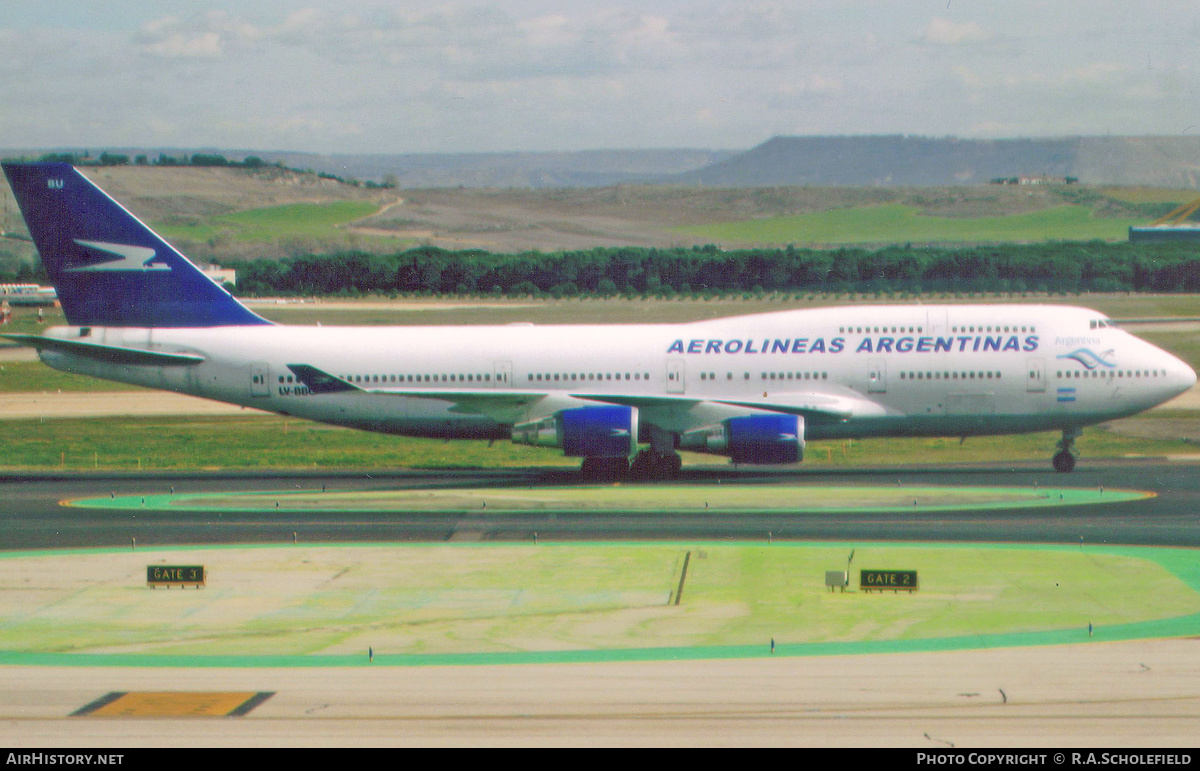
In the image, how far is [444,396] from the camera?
42.5m

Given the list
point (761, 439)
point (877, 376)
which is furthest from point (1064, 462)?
point (761, 439)

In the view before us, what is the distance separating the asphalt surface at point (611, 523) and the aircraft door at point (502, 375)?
4219mm

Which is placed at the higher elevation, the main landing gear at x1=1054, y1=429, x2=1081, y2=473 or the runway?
the main landing gear at x1=1054, y1=429, x2=1081, y2=473

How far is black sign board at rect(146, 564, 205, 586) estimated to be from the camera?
2736 cm

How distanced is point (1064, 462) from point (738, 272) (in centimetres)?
8408

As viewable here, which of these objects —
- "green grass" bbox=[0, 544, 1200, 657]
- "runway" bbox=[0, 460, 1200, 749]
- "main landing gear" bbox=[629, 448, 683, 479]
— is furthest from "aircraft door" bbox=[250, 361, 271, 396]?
"runway" bbox=[0, 460, 1200, 749]

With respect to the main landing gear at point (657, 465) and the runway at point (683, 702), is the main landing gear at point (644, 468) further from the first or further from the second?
the runway at point (683, 702)

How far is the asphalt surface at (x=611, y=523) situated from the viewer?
32.9 metres

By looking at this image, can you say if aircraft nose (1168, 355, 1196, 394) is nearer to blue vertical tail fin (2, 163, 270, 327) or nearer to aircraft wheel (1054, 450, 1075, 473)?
aircraft wheel (1054, 450, 1075, 473)

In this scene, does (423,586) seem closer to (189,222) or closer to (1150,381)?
(1150,381)

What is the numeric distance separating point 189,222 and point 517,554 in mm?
176502

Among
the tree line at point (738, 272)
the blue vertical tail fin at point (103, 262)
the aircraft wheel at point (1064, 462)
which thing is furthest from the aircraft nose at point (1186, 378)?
the tree line at point (738, 272)

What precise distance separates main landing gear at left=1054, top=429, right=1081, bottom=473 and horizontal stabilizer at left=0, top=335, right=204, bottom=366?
2852 cm
